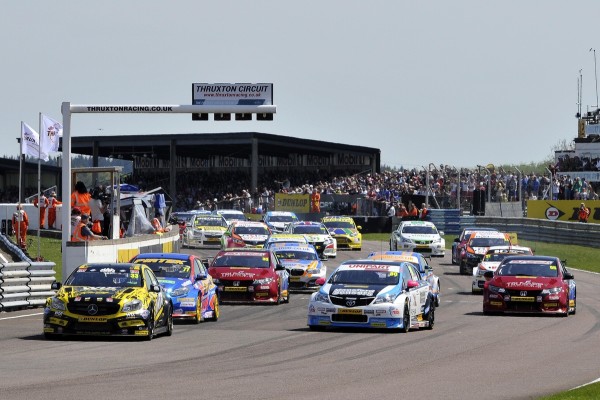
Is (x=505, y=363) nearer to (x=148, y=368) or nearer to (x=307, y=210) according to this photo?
(x=148, y=368)

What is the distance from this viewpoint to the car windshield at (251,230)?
47.0 m

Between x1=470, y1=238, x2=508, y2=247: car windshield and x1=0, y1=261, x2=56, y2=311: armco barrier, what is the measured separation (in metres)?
17.2

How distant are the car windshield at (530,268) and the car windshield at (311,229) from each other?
1878cm

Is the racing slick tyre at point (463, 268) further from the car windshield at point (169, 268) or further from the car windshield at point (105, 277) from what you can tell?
the car windshield at point (105, 277)

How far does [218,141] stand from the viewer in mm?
80375

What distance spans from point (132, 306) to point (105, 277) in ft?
3.64

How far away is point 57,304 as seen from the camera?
1984 centimetres

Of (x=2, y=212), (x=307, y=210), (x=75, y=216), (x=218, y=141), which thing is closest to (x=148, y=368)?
(x=75, y=216)

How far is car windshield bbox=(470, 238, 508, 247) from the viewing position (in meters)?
41.1

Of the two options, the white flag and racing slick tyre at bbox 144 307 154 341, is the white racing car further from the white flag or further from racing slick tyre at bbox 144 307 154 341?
the white flag

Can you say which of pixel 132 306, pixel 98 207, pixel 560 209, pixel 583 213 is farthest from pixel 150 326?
pixel 560 209

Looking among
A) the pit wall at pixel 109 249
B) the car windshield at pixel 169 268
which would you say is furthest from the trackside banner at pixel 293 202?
the car windshield at pixel 169 268

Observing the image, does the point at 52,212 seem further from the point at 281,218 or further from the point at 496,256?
the point at 496,256

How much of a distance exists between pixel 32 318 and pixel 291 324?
488cm
